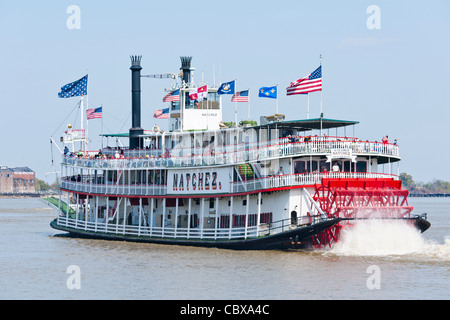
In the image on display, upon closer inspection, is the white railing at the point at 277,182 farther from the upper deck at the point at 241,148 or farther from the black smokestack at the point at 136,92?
the black smokestack at the point at 136,92

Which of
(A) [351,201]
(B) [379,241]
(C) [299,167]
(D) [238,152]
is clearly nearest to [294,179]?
(C) [299,167]

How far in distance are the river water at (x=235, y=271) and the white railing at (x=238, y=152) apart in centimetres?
376

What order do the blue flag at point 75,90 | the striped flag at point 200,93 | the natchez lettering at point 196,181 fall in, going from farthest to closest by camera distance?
1. the blue flag at point 75,90
2. the striped flag at point 200,93
3. the natchez lettering at point 196,181

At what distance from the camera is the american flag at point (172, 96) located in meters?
46.6

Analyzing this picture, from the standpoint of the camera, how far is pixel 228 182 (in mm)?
39781

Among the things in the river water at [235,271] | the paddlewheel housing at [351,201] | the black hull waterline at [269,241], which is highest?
the paddlewheel housing at [351,201]

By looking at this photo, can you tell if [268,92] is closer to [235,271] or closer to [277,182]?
[277,182]

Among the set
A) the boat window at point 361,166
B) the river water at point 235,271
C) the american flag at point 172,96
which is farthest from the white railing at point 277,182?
the american flag at point 172,96

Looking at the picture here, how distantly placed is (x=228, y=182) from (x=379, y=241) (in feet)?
25.1

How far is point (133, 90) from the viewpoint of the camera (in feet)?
166

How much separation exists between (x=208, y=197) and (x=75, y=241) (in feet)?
30.6

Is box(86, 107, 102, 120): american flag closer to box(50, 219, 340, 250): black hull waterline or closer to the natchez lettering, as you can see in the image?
the natchez lettering
